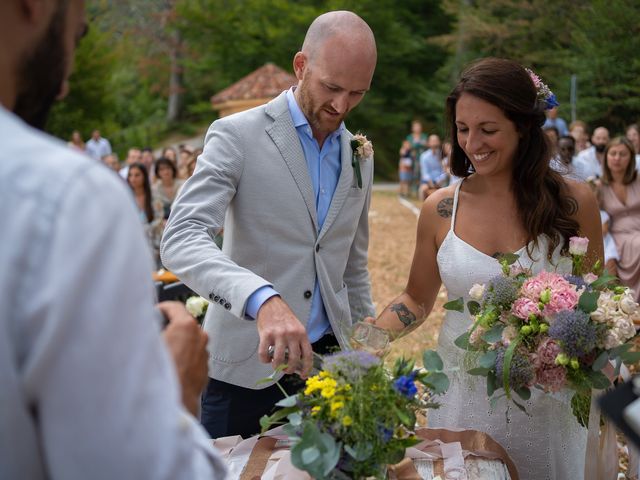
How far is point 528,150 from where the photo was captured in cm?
301

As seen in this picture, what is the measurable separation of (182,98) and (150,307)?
37.3 m

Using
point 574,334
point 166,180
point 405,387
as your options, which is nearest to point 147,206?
point 166,180

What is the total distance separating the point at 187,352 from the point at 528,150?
2127 mm

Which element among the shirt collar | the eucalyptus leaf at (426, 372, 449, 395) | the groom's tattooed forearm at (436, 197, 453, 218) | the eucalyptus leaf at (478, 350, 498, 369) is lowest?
the eucalyptus leaf at (478, 350, 498, 369)

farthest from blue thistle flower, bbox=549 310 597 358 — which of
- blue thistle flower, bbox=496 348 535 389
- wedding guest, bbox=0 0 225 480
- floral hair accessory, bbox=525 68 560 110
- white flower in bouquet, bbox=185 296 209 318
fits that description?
white flower in bouquet, bbox=185 296 209 318

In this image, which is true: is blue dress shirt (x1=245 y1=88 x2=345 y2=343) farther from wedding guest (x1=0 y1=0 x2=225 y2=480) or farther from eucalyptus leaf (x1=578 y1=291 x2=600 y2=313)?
wedding guest (x1=0 y1=0 x2=225 y2=480)

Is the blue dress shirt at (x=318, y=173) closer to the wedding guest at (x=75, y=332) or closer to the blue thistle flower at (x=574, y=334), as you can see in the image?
the blue thistle flower at (x=574, y=334)

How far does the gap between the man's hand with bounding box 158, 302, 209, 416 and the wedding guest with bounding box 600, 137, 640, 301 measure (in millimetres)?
7549

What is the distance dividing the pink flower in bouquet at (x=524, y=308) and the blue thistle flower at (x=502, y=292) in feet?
0.09

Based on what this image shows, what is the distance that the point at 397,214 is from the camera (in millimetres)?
17047

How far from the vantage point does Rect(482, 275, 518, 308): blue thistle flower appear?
2344mm

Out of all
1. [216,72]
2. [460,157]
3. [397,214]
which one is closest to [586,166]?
[397,214]

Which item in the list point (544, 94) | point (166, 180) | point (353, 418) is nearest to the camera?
point (353, 418)

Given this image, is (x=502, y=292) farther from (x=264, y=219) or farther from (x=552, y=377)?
(x=264, y=219)
